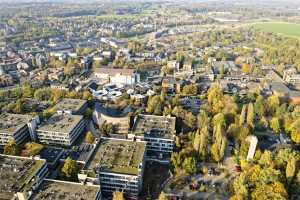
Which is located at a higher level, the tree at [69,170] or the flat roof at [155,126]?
the flat roof at [155,126]

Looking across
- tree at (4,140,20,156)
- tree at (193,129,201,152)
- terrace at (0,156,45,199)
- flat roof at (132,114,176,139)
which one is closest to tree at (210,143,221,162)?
tree at (193,129,201,152)

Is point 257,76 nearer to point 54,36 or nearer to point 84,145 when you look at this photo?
point 84,145

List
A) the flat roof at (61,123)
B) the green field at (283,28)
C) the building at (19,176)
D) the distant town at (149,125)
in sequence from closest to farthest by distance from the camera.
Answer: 1. the building at (19,176)
2. the distant town at (149,125)
3. the flat roof at (61,123)
4. the green field at (283,28)

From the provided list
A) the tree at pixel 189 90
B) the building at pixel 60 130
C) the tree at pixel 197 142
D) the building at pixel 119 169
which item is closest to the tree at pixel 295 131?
the tree at pixel 197 142

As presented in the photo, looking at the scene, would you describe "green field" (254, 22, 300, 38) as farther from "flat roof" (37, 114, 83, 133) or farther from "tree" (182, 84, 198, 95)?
"flat roof" (37, 114, 83, 133)

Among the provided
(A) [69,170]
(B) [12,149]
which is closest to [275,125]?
(A) [69,170]

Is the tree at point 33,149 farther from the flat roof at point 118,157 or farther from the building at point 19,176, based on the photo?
the flat roof at point 118,157

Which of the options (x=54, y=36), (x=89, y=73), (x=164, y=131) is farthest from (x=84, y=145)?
(x=54, y=36)
